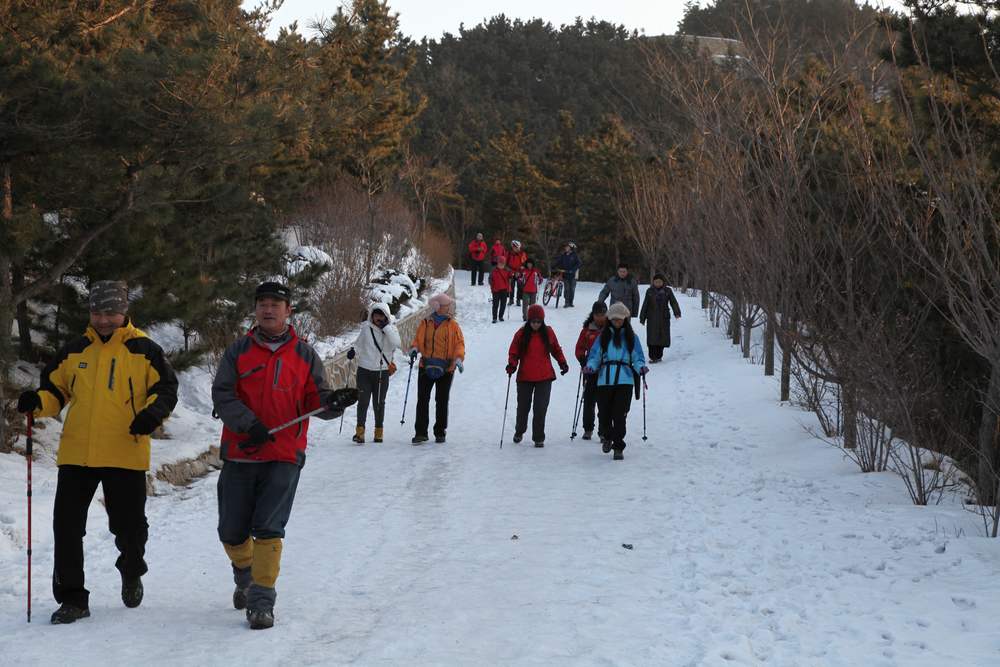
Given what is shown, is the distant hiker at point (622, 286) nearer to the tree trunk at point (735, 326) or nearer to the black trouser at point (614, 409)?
the tree trunk at point (735, 326)

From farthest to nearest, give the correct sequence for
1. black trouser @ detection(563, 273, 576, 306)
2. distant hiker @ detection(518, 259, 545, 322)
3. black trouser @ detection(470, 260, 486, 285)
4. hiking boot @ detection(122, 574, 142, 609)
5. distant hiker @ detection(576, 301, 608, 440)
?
black trouser @ detection(470, 260, 486, 285) < black trouser @ detection(563, 273, 576, 306) < distant hiker @ detection(518, 259, 545, 322) < distant hiker @ detection(576, 301, 608, 440) < hiking boot @ detection(122, 574, 142, 609)

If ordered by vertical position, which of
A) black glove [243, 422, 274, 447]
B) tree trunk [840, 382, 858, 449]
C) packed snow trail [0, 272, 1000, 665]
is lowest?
packed snow trail [0, 272, 1000, 665]

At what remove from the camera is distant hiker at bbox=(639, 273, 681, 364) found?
1916cm

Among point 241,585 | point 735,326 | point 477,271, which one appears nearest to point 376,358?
point 241,585

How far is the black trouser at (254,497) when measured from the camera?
5570mm

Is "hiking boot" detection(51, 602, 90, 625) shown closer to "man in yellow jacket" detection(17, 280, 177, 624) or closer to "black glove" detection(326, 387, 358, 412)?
"man in yellow jacket" detection(17, 280, 177, 624)

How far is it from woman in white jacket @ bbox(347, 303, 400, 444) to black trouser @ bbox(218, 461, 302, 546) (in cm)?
632

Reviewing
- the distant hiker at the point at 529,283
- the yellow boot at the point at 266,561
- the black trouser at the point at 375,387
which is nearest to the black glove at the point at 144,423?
the yellow boot at the point at 266,561

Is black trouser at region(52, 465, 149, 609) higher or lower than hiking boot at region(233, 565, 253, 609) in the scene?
higher

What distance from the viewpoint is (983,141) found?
9.31 metres

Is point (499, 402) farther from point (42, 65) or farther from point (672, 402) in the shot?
point (42, 65)

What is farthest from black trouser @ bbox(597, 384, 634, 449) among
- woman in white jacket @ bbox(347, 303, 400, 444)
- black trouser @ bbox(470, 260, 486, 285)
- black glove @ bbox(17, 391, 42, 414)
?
black trouser @ bbox(470, 260, 486, 285)

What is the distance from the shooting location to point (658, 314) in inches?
760

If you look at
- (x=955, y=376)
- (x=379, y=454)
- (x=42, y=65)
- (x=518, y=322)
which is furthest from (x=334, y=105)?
(x=518, y=322)
